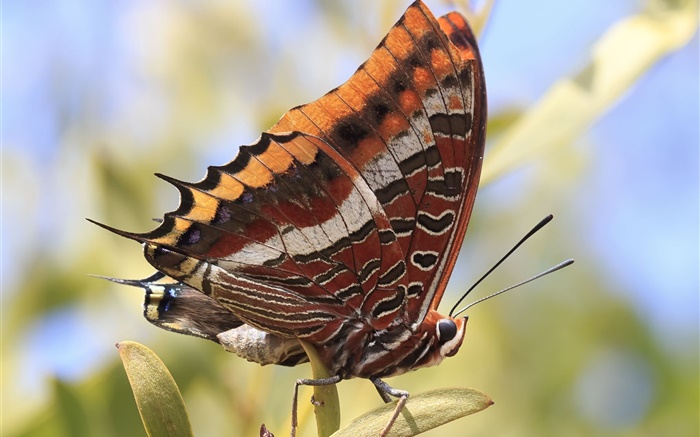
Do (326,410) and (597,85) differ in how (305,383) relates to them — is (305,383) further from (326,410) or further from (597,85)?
(597,85)

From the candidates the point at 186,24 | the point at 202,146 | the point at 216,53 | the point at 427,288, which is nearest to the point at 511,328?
the point at 427,288

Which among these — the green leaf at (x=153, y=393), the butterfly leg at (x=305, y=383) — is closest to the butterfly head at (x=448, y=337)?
the butterfly leg at (x=305, y=383)

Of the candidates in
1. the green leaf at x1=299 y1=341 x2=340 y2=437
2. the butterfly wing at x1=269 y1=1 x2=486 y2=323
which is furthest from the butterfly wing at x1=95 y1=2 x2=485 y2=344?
the green leaf at x1=299 y1=341 x2=340 y2=437

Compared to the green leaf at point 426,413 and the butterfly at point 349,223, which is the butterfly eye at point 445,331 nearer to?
the butterfly at point 349,223

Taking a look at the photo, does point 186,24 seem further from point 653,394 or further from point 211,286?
point 653,394

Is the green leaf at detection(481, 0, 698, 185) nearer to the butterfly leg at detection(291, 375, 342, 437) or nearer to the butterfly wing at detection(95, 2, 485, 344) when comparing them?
the butterfly wing at detection(95, 2, 485, 344)

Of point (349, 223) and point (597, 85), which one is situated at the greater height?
point (597, 85)

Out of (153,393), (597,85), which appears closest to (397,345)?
(153,393)
